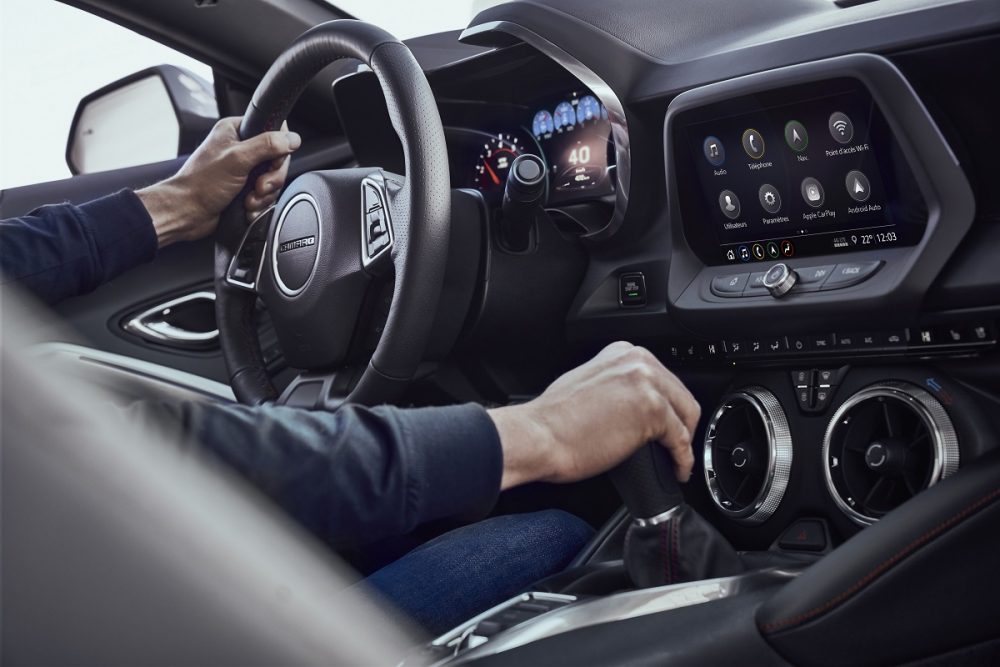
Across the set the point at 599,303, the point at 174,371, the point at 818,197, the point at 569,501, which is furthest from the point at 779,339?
the point at 174,371

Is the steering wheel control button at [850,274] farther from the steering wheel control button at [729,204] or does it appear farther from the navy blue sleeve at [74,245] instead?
the navy blue sleeve at [74,245]

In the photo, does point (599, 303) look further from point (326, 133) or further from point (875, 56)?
point (326, 133)

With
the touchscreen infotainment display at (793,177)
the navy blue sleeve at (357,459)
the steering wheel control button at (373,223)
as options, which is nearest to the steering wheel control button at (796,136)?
the touchscreen infotainment display at (793,177)

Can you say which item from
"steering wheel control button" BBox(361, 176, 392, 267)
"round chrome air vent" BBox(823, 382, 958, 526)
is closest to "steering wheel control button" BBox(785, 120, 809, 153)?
"round chrome air vent" BBox(823, 382, 958, 526)

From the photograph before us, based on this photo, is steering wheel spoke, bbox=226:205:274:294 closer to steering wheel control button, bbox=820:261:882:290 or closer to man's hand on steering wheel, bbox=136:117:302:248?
man's hand on steering wheel, bbox=136:117:302:248

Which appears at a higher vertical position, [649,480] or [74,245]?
[74,245]

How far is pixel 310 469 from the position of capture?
2.12 feet

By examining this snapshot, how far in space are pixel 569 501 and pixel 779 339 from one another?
459 millimetres

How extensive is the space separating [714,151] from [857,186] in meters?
0.19

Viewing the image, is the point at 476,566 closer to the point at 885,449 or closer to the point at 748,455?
the point at 748,455

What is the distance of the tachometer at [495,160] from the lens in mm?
1800

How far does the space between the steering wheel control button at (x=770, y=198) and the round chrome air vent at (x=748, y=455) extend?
234 millimetres

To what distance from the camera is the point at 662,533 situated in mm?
922

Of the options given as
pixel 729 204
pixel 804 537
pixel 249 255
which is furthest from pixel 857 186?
pixel 249 255
